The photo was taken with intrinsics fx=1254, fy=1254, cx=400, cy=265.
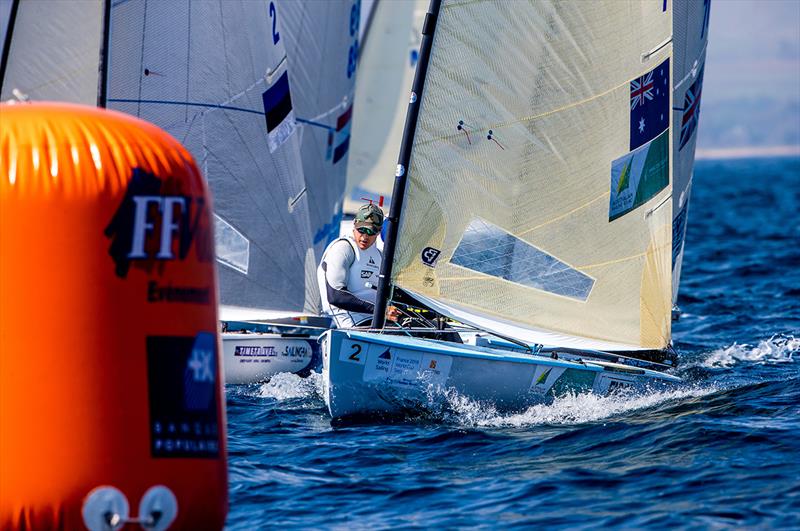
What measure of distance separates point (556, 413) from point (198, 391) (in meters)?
4.42

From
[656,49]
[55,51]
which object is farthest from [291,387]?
[656,49]

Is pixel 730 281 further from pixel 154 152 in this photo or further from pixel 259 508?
pixel 154 152

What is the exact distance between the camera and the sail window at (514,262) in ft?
30.5

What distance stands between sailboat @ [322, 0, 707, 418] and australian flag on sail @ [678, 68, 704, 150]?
8.28 ft

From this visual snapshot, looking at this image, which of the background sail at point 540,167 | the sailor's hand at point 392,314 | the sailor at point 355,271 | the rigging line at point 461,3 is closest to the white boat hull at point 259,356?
the sailor at point 355,271

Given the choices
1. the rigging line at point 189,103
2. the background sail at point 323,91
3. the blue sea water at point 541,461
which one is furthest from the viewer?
the background sail at point 323,91

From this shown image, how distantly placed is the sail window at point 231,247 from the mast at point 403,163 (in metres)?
2.23

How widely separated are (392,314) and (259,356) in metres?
1.55

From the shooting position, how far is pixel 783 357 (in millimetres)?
11305

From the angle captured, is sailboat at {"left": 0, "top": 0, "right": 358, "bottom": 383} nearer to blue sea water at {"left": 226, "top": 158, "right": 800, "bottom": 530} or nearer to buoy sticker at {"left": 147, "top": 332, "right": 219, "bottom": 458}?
blue sea water at {"left": 226, "top": 158, "right": 800, "bottom": 530}

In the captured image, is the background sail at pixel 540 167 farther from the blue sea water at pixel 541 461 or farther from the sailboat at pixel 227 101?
the sailboat at pixel 227 101

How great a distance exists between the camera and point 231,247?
11.1 meters

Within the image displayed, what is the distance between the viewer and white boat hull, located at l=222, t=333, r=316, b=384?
412 inches

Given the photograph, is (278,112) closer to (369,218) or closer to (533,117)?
(369,218)
